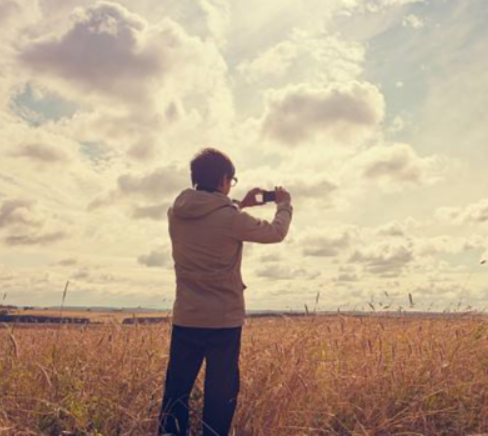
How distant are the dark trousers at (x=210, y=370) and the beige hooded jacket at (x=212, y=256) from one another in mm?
101

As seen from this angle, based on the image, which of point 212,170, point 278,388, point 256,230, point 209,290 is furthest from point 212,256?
point 278,388

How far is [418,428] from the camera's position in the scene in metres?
5.09

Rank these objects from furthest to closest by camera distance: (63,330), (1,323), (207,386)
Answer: (63,330)
(1,323)
(207,386)

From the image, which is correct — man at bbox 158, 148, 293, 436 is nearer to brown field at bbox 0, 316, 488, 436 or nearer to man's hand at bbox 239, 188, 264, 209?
man's hand at bbox 239, 188, 264, 209

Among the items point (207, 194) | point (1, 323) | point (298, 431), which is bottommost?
point (298, 431)

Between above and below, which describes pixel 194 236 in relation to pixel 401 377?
above

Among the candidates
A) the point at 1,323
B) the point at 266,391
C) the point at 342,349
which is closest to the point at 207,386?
the point at 266,391

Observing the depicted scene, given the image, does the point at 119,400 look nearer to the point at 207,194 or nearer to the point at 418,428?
the point at 207,194

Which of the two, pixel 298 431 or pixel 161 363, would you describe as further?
pixel 161 363

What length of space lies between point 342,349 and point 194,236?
10.5 feet

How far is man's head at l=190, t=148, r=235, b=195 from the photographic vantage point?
168 inches

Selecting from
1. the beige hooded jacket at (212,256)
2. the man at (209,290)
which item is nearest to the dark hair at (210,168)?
the man at (209,290)

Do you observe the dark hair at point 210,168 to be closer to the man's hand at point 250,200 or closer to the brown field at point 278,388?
the man's hand at point 250,200

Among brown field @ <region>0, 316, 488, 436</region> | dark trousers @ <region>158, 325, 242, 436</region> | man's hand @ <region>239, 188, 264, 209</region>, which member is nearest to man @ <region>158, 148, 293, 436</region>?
dark trousers @ <region>158, 325, 242, 436</region>
